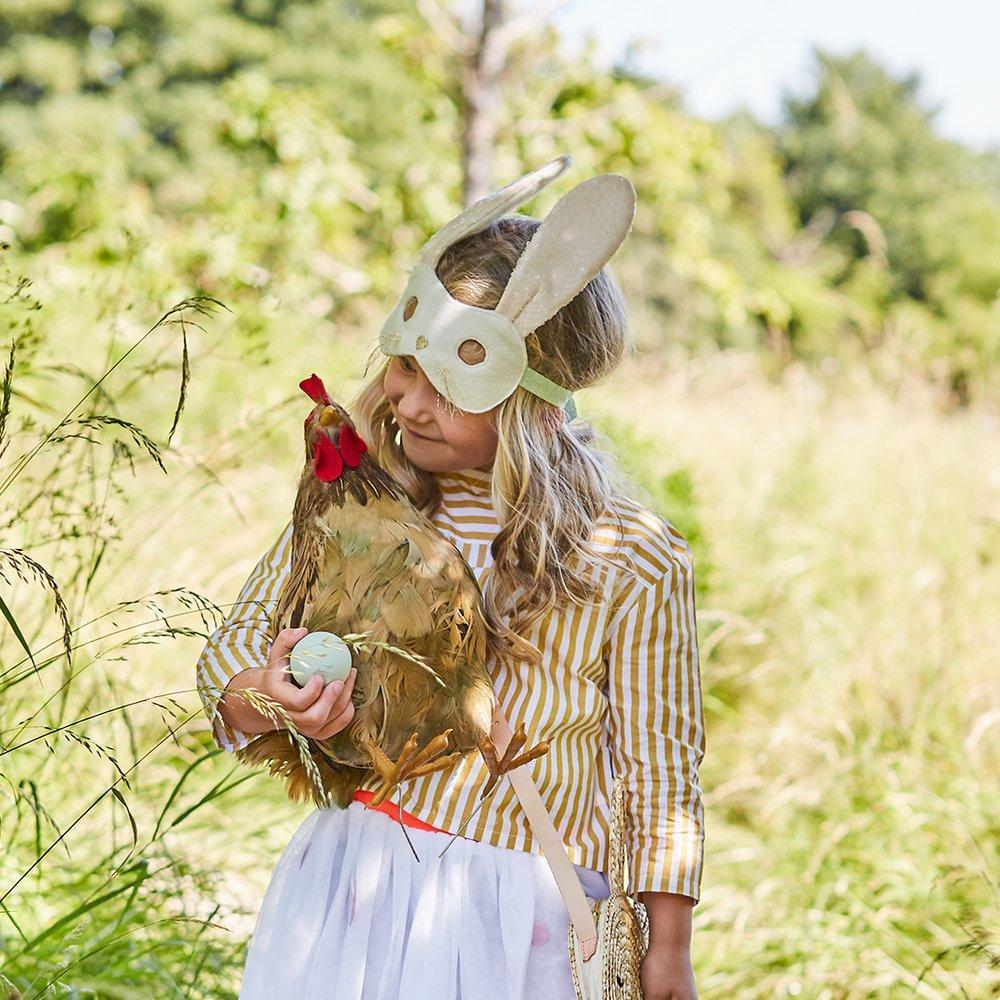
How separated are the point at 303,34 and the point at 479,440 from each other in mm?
30055

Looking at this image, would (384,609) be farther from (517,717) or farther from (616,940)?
(616,940)

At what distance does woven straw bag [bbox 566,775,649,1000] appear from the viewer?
1.57m

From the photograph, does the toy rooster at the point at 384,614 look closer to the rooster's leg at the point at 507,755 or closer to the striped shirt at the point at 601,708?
the rooster's leg at the point at 507,755

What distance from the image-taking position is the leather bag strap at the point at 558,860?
5.19 feet

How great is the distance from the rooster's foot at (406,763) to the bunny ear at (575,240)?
25.2 inches

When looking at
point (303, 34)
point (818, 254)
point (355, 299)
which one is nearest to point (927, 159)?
point (818, 254)

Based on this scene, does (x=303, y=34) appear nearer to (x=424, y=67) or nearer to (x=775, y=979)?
(x=424, y=67)

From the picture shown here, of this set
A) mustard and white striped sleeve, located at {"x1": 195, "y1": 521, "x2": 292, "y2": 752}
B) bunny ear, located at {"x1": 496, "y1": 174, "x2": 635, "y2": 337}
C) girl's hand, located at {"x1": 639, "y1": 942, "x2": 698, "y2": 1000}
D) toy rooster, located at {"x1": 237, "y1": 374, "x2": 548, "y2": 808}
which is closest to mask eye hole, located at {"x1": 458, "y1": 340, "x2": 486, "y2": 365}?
bunny ear, located at {"x1": 496, "y1": 174, "x2": 635, "y2": 337}

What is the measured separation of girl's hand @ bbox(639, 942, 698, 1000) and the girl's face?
77cm

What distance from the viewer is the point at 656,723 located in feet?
5.64

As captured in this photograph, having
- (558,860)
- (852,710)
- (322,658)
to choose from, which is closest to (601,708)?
(558,860)

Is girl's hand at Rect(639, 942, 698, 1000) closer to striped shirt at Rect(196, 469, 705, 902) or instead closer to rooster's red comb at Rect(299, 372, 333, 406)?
striped shirt at Rect(196, 469, 705, 902)

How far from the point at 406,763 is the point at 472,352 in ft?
1.94

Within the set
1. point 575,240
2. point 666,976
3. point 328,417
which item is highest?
point 575,240
